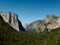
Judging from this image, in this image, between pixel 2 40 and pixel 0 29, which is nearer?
pixel 2 40

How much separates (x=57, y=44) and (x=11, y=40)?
1892cm

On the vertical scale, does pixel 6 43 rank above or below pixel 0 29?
below

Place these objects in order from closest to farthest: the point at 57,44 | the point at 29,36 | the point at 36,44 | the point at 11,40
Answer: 1. the point at 57,44
2. the point at 36,44
3. the point at 11,40
4. the point at 29,36

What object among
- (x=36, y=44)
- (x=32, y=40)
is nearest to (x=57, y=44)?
(x=36, y=44)

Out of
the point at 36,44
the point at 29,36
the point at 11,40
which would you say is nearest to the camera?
the point at 36,44

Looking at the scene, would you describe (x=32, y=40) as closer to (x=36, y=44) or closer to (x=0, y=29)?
(x=36, y=44)

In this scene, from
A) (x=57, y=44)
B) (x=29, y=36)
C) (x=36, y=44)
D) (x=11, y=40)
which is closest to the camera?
(x=57, y=44)

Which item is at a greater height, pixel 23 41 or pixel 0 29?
pixel 0 29

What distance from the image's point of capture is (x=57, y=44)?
58125 millimetres

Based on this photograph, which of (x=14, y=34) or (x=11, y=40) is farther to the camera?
(x=14, y=34)

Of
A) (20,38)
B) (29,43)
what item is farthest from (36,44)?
(20,38)

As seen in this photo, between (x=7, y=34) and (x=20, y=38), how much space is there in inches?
246

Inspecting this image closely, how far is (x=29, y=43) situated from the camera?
66875mm

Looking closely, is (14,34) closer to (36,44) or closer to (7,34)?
(7,34)
